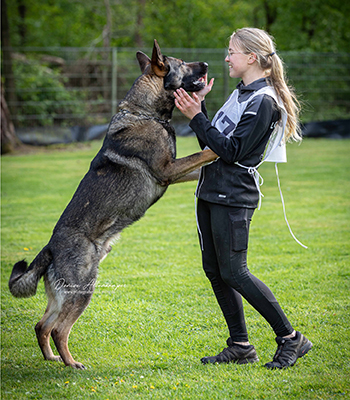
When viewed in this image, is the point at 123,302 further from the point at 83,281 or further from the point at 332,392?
the point at 332,392

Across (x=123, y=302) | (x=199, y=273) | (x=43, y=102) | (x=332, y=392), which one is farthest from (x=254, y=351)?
(x=43, y=102)

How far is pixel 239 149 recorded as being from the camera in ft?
10.0

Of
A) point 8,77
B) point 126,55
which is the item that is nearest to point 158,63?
point 8,77

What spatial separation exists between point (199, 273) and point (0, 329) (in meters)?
2.32

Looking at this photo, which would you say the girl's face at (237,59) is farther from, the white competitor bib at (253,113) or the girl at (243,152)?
the white competitor bib at (253,113)

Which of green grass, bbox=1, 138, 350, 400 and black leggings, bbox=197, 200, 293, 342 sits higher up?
black leggings, bbox=197, 200, 293, 342

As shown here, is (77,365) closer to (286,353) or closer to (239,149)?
(286,353)

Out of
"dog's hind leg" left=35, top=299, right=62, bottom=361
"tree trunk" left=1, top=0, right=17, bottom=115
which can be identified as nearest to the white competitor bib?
"dog's hind leg" left=35, top=299, right=62, bottom=361

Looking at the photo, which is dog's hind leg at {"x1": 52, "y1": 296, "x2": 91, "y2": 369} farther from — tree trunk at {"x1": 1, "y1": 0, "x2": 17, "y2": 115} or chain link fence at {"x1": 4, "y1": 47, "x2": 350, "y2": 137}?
tree trunk at {"x1": 1, "y1": 0, "x2": 17, "y2": 115}

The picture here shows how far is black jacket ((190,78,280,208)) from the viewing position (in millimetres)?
3055

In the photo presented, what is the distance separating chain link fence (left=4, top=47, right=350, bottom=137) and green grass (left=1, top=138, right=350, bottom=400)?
836 cm

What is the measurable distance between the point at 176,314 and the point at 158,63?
2272 millimetres

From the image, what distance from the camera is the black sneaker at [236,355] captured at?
3426 mm

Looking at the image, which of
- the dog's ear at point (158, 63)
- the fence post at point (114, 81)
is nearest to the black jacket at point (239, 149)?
the dog's ear at point (158, 63)
